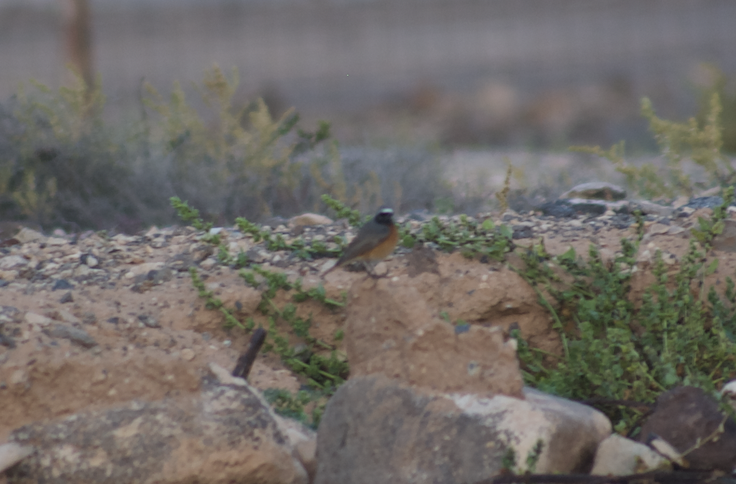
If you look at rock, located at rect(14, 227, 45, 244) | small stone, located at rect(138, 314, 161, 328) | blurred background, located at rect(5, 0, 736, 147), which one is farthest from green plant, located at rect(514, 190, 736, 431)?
blurred background, located at rect(5, 0, 736, 147)

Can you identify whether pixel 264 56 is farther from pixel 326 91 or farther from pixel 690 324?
pixel 690 324

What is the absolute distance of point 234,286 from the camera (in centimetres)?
417

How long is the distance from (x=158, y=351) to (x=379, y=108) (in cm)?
1247

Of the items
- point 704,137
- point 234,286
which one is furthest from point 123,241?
point 704,137

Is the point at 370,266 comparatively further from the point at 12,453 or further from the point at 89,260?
the point at 12,453

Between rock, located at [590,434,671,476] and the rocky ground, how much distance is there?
13.9 inches

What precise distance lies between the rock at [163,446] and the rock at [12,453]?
0.03 meters

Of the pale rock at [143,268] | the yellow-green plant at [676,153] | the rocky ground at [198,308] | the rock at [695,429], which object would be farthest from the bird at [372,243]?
the yellow-green plant at [676,153]

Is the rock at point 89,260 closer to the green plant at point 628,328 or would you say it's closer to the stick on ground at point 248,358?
the stick on ground at point 248,358

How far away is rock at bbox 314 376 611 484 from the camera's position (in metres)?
2.86

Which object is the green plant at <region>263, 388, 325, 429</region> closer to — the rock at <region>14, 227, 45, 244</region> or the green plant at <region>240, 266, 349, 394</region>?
the green plant at <region>240, 266, 349, 394</region>

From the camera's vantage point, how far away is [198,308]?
408cm

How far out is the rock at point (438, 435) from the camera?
2857 millimetres

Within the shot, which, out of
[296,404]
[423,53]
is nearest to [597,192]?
[296,404]
